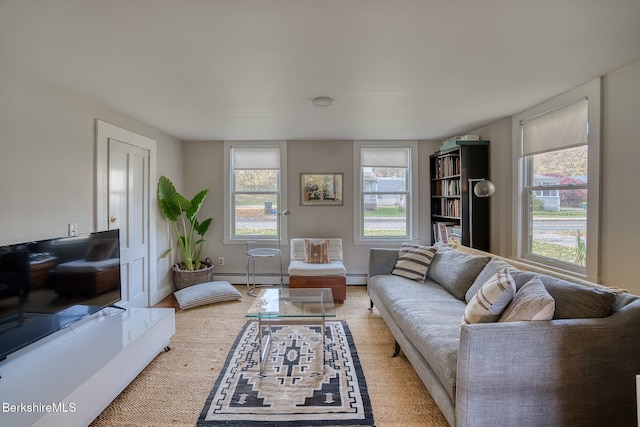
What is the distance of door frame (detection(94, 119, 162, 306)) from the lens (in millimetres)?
2729

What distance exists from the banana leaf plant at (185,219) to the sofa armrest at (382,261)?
241 cm

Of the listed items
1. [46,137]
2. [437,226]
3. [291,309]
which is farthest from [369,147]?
[46,137]

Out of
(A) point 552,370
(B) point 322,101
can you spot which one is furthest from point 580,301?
(B) point 322,101

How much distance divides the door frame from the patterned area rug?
1651 millimetres

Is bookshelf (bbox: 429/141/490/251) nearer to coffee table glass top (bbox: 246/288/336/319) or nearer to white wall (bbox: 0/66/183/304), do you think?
coffee table glass top (bbox: 246/288/336/319)

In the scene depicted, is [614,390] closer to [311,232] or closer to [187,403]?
[187,403]

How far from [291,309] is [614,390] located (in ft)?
6.40

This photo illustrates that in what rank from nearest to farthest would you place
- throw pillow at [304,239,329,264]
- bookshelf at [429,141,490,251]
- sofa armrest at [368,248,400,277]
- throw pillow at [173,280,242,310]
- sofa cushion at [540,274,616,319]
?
sofa cushion at [540,274,616,319] < sofa armrest at [368,248,400,277] < throw pillow at [173,280,242,310] < bookshelf at [429,141,490,251] < throw pillow at [304,239,329,264]

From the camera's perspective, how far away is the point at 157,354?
238 cm

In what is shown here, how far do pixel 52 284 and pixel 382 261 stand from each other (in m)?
2.84

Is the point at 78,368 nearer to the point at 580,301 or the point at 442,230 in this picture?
the point at 580,301

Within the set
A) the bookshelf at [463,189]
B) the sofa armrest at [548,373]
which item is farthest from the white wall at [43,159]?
the bookshelf at [463,189]

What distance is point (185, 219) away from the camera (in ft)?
14.5

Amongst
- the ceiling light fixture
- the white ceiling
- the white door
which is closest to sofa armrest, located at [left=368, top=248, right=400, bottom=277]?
the white ceiling
